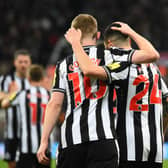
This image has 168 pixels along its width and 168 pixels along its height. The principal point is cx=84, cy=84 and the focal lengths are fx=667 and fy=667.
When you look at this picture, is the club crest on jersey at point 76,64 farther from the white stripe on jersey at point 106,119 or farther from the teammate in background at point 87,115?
the white stripe on jersey at point 106,119

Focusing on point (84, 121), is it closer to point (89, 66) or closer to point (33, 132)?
point (89, 66)

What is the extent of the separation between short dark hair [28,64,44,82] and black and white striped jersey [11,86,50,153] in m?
0.15

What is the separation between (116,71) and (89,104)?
328 mm

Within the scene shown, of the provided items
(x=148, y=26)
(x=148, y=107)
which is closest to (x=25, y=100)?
(x=148, y=107)

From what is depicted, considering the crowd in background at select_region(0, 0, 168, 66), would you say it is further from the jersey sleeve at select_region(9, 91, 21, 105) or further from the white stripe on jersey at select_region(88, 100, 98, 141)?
the white stripe on jersey at select_region(88, 100, 98, 141)

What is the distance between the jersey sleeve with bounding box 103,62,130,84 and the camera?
16.7 ft

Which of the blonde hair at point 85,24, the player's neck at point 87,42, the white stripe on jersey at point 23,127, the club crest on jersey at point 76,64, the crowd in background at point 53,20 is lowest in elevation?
the white stripe on jersey at point 23,127

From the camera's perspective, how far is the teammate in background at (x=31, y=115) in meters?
8.32

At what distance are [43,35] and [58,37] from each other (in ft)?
1.56

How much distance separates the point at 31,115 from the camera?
8469 mm

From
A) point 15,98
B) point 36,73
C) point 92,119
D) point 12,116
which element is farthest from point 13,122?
point 92,119

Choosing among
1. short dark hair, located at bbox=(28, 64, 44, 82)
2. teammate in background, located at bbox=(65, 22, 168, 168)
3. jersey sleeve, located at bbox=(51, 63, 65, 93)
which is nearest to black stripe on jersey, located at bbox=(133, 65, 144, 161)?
teammate in background, located at bbox=(65, 22, 168, 168)

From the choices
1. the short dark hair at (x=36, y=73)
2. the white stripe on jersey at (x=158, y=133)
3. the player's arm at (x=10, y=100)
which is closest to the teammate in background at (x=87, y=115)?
the white stripe on jersey at (x=158, y=133)

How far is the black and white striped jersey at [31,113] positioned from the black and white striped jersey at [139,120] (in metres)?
2.94
